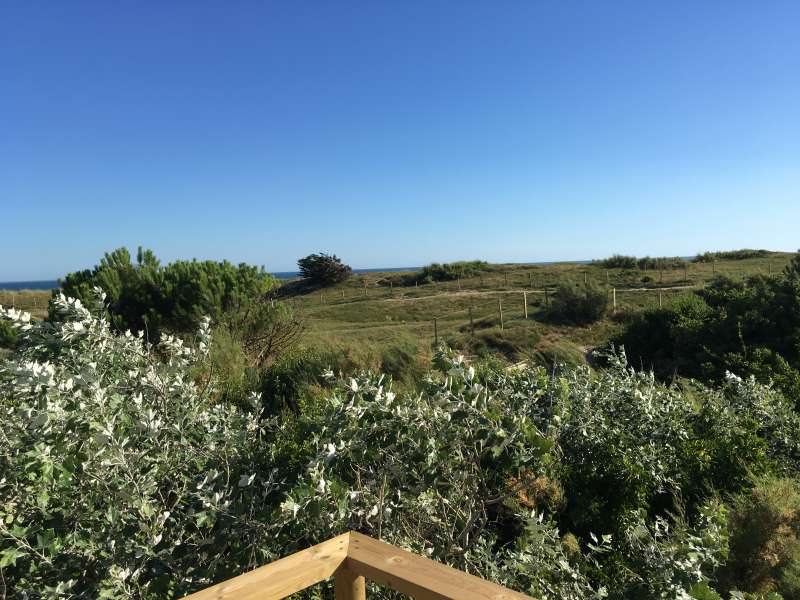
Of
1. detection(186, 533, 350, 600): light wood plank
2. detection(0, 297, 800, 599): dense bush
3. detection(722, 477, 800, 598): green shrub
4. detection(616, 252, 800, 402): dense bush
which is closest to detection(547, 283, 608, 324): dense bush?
detection(616, 252, 800, 402): dense bush

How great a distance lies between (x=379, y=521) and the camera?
2.62 metres

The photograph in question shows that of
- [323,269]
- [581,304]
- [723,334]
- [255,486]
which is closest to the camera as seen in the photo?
[255,486]

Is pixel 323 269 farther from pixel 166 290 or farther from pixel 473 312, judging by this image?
pixel 166 290

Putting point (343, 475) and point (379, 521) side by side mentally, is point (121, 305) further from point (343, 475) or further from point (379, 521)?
point (379, 521)

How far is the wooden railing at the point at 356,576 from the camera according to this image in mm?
1430

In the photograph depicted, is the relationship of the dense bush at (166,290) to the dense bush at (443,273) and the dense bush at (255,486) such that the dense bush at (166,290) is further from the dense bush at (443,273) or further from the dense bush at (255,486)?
the dense bush at (443,273)

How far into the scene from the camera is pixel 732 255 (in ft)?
129

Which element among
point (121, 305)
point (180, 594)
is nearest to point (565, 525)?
point (180, 594)

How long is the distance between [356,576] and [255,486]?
1.49m

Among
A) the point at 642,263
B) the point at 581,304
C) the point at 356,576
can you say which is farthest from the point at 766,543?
the point at 642,263

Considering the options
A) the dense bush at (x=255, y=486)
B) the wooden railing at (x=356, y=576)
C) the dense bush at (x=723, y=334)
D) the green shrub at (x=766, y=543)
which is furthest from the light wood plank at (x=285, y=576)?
the dense bush at (x=723, y=334)

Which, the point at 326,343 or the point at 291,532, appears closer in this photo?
the point at 291,532

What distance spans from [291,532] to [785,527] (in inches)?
130

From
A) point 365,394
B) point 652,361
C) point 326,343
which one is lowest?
point 652,361
